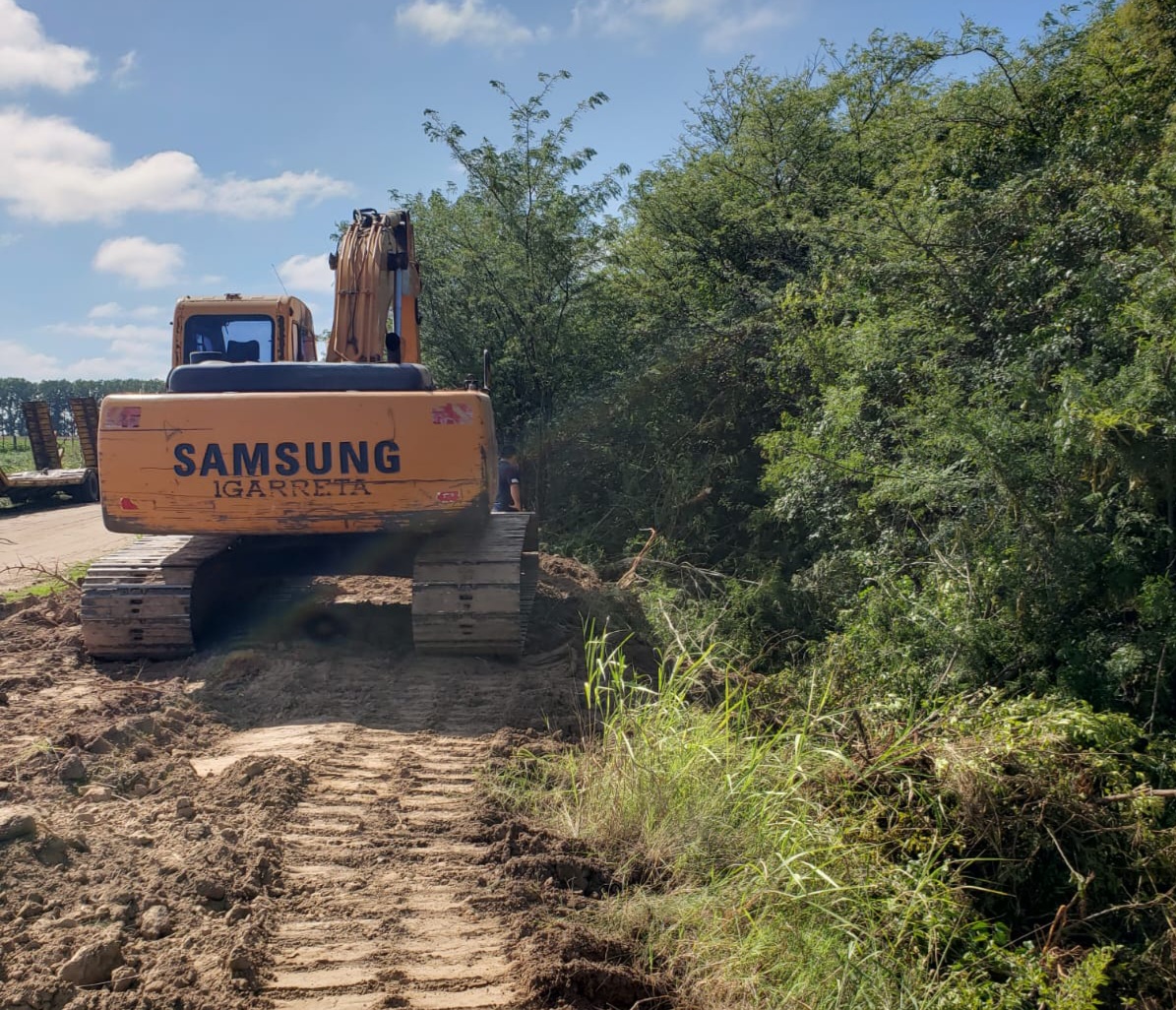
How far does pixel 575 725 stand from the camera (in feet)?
16.3

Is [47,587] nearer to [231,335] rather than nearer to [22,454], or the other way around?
[231,335]

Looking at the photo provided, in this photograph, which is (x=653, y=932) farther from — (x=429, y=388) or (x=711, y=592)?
(x=711, y=592)

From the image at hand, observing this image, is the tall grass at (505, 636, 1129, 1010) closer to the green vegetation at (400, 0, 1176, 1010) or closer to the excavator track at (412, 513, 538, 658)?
the green vegetation at (400, 0, 1176, 1010)

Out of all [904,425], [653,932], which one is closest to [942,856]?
[653,932]

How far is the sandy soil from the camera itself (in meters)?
2.71

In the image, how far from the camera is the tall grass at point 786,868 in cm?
289

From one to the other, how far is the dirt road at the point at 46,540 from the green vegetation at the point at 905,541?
5.55 metres

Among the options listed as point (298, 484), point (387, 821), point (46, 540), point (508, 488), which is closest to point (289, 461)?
point (298, 484)

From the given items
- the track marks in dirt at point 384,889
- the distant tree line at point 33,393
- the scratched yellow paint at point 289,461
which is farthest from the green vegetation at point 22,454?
the track marks in dirt at point 384,889

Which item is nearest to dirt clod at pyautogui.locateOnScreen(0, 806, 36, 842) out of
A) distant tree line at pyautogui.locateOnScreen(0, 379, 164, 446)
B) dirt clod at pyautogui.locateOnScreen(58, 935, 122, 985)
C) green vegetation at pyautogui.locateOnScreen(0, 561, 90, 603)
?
dirt clod at pyautogui.locateOnScreen(58, 935, 122, 985)

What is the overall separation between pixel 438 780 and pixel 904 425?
4.24 m

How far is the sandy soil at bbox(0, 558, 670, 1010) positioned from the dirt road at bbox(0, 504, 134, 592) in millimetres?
A: 4128

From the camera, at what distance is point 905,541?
6.36 m

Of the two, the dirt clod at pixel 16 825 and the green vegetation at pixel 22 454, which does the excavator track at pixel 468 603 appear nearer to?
the dirt clod at pixel 16 825
